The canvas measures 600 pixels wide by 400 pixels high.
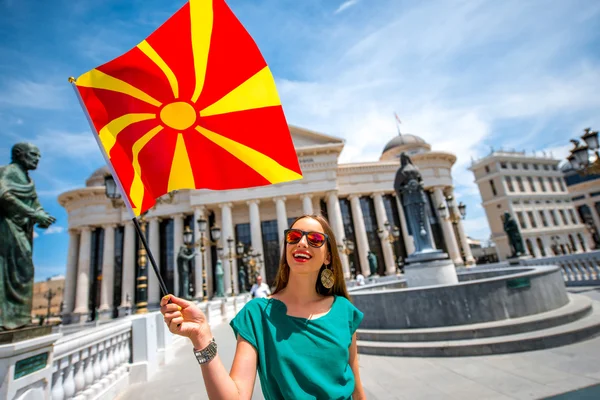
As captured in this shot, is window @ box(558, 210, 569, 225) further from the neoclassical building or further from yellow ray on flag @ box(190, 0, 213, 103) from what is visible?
yellow ray on flag @ box(190, 0, 213, 103)

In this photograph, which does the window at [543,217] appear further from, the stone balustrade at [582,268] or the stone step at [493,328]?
the stone step at [493,328]

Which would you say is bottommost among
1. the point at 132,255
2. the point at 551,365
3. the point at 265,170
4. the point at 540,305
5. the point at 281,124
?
the point at 551,365

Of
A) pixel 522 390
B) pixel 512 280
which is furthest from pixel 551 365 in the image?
pixel 512 280

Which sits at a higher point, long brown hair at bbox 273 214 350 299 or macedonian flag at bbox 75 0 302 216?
macedonian flag at bbox 75 0 302 216

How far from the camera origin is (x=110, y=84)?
104 inches

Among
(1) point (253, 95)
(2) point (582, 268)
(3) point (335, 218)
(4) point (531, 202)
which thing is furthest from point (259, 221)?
(4) point (531, 202)

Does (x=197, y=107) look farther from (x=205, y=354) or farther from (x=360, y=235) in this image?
(x=360, y=235)

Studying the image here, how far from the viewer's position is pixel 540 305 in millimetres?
6117

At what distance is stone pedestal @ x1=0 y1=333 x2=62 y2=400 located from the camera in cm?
277

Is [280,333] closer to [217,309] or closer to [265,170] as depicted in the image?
[265,170]

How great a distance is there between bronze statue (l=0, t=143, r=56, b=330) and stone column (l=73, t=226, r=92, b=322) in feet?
149

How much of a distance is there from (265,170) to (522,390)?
4100 mm

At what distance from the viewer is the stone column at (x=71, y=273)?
41.2 meters

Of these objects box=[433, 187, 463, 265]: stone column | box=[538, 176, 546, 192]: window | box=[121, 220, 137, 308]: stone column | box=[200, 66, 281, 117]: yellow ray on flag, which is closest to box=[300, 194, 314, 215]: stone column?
box=[433, 187, 463, 265]: stone column
